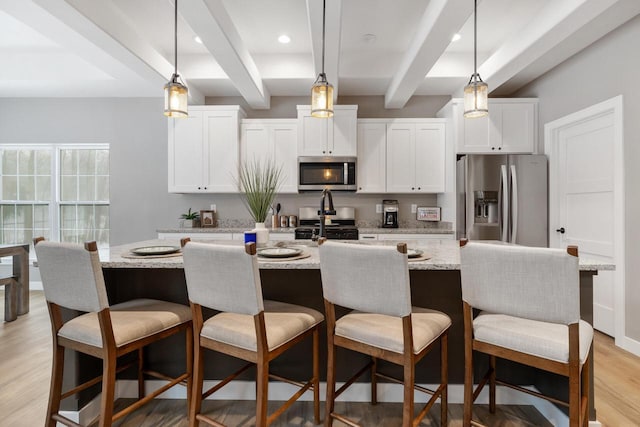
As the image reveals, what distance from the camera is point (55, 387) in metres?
1.62

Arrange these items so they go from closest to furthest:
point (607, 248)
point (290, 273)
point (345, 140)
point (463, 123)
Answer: point (290, 273)
point (607, 248)
point (463, 123)
point (345, 140)

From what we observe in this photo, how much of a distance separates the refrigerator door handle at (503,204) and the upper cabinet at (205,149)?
298cm

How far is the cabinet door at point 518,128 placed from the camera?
3959mm

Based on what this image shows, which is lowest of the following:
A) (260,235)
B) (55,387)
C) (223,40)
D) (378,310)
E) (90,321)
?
(55,387)

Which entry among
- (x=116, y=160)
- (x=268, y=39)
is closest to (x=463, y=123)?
(x=268, y=39)

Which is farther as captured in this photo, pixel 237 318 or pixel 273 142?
pixel 273 142

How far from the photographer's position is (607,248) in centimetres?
304


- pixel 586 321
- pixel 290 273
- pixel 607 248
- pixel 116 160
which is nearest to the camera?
pixel 586 321

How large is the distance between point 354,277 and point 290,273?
62cm

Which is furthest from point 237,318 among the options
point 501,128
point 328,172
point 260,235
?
point 501,128

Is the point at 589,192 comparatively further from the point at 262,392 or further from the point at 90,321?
Result: the point at 90,321

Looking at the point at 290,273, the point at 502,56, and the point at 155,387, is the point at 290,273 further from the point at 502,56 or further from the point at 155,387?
the point at 502,56

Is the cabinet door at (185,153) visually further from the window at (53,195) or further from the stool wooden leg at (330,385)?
the stool wooden leg at (330,385)

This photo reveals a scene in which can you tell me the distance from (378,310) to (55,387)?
153 cm
